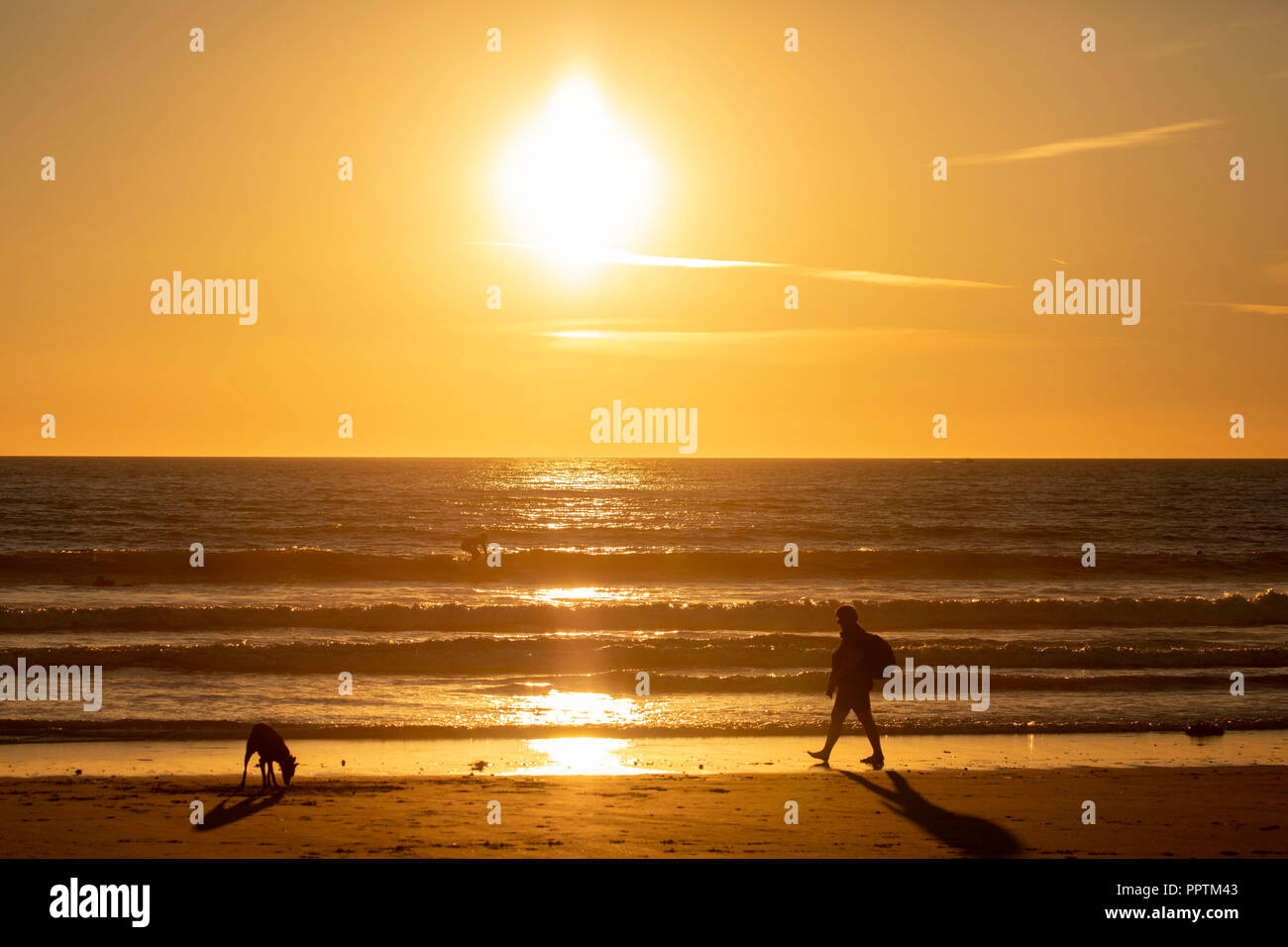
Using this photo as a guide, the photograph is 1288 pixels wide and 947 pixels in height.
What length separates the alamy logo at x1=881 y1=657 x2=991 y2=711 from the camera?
661 inches

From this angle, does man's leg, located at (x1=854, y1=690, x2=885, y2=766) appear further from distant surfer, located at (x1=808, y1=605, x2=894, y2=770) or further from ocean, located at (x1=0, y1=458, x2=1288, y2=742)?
ocean, located at (x1=0, y1=458, x2=1288, y2=742)

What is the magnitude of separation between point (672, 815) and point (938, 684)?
9199 millimetres

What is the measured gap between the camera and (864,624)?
26359 millimetres

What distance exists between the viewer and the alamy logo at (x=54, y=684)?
A: 15.9 metres

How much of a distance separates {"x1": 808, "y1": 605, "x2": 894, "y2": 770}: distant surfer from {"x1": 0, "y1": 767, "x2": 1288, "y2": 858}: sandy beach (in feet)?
1.50

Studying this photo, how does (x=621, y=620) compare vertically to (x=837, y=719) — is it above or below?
above

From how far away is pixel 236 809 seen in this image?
10.2 metres

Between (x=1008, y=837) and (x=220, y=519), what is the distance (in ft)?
180
